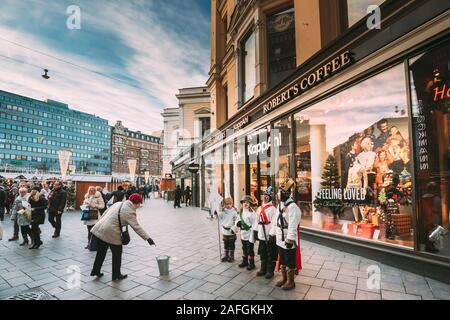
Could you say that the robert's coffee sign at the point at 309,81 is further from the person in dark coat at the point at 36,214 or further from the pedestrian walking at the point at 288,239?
the person in dark coat at the point at 36,214

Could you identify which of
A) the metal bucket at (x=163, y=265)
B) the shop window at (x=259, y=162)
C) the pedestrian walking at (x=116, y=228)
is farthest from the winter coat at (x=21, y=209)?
the shop window at (x=259, y=162)

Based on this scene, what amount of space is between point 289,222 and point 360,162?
3.99 m

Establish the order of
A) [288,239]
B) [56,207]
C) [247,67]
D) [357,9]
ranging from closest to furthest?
1. [288,239]
2. [357,9]
3. [56,207]
4. [247,67]

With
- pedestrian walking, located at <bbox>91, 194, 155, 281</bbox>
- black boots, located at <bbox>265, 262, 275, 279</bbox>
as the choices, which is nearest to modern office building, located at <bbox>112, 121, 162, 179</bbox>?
pedestrian walking, located at <bbox>91, 194, 155, 281</bbox>

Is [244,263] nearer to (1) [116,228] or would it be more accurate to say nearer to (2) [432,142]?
(1) [116,228]

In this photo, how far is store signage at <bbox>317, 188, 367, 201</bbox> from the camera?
6.75 meters

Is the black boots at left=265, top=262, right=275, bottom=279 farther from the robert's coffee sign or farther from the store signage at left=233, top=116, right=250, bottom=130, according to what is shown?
the store signage at left=233, top=116, right=250, bottom=130

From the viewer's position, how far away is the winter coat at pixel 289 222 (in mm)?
4188

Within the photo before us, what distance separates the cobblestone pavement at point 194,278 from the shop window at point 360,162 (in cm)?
108

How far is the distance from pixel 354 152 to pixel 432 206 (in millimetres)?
2564

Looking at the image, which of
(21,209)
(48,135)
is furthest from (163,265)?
(48,135)

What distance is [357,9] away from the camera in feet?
23.1

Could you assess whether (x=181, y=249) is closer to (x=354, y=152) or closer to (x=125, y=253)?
(x=125, y=253)

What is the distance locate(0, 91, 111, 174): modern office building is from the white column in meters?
113
